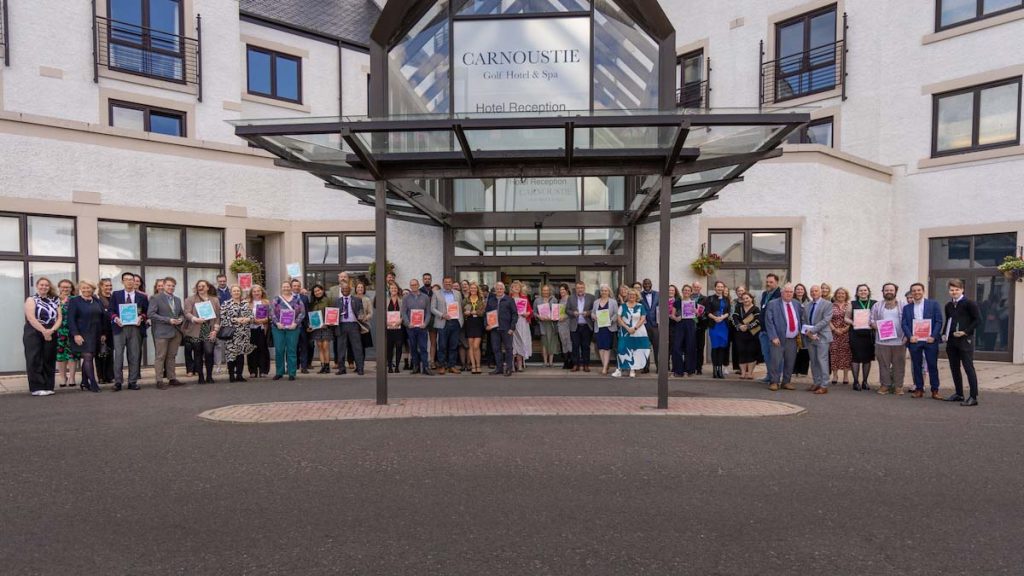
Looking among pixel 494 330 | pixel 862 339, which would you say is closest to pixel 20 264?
pixel 494 330

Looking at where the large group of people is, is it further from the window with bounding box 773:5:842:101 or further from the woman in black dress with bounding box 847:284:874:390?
the window with bounding box 773:5:842:101

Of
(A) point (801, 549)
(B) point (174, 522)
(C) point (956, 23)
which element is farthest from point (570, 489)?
(C) point (956, 23)

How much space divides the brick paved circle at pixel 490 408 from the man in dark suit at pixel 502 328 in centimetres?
302

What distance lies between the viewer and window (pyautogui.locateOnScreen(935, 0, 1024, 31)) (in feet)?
43.6

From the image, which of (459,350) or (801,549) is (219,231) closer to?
(459,350)

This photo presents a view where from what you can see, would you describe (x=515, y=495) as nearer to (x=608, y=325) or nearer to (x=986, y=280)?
(x=608, y=325)

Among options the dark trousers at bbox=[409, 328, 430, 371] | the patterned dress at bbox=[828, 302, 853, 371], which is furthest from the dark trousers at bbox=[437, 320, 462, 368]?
the patterned dress at bbox=[828, 302, 853, 371]

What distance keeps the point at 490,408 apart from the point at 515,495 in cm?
313

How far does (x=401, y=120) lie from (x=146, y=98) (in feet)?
40.3

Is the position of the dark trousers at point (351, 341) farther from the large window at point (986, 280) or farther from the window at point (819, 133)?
the large window at point (986, 280)

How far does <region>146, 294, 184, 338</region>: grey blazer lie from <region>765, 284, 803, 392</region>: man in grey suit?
969cm

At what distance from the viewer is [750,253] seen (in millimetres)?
13469

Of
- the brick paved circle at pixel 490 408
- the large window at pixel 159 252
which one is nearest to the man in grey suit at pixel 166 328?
the brick paved circle at pixel 490 408

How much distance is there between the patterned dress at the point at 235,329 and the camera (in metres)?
10.2
